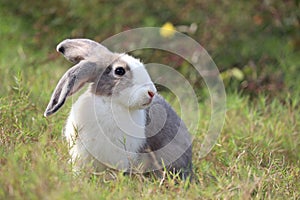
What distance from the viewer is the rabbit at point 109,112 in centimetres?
384

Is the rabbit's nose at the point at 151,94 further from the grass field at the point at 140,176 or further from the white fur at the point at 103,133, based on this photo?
the grass field at the point at 140,176

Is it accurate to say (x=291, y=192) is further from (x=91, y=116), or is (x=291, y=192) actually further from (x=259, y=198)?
(x=91, y=116)


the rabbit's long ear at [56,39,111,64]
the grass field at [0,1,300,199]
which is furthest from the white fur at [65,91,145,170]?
the rabbit's long ear at [56,39,111,64]

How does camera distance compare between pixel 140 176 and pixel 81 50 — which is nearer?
pixel 140 176

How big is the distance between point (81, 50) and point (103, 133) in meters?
0.52

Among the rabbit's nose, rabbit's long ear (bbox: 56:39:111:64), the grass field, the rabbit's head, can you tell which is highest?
rabbit's long ear (bbox: 56:39:111:64)

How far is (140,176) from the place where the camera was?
3.70 metres

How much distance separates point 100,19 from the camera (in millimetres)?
6828

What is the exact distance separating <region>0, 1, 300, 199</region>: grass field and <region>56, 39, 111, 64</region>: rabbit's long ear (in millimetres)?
382

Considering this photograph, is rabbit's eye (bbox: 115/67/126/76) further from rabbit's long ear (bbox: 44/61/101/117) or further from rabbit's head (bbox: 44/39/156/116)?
rabbit's long ear (bbox: 44/61/101/117)

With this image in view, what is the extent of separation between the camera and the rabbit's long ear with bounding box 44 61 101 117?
374 centimetres

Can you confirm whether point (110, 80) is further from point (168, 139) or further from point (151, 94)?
point (168, 139)

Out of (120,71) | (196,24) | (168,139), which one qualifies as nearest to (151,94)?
(120,71)

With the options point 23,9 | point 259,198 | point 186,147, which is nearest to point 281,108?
point 186,147
